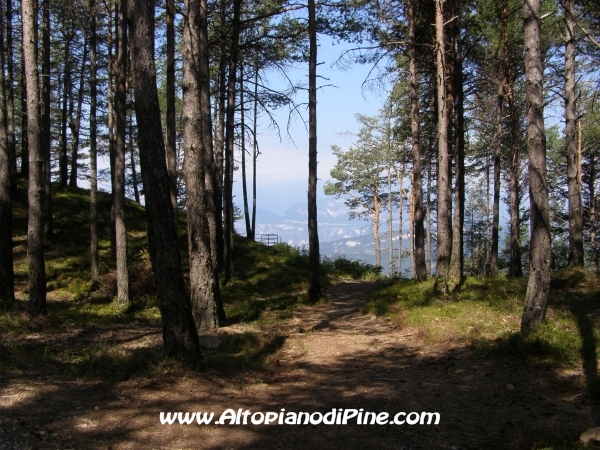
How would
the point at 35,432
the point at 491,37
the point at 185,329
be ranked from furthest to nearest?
the point at 491,37 < the point at 185,329 < the point at 35,432

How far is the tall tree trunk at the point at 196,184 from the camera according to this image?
8.99 metres

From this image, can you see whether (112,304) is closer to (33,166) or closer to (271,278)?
(33,166)

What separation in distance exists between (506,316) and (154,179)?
279 inches

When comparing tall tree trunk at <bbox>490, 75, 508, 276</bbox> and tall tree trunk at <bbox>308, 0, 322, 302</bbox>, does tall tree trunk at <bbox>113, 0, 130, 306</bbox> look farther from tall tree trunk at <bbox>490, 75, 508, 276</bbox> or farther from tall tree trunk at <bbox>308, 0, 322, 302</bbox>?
tall tree trunk at <bbox>490, 75, 508, 276</bbox>

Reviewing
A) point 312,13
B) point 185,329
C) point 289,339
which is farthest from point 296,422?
point 312,13

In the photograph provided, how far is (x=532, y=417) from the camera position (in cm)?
559

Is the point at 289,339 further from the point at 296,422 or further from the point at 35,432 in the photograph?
the point at 35,432

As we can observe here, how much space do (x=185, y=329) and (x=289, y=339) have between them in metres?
3.37

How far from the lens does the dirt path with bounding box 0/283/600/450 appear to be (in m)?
4.96

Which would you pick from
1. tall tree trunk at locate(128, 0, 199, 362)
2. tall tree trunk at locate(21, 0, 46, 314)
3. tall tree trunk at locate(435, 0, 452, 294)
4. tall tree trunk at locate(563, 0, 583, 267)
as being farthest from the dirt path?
tall tree trunk at locate(563, 0, 583, 267)

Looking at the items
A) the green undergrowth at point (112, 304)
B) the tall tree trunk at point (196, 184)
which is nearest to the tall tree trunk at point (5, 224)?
the green undergrowth at point (112, 304)

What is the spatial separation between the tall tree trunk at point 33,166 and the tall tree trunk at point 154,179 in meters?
4.36

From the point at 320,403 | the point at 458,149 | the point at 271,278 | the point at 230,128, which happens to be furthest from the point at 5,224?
the point at 458,149

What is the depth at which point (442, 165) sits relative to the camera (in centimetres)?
1231
